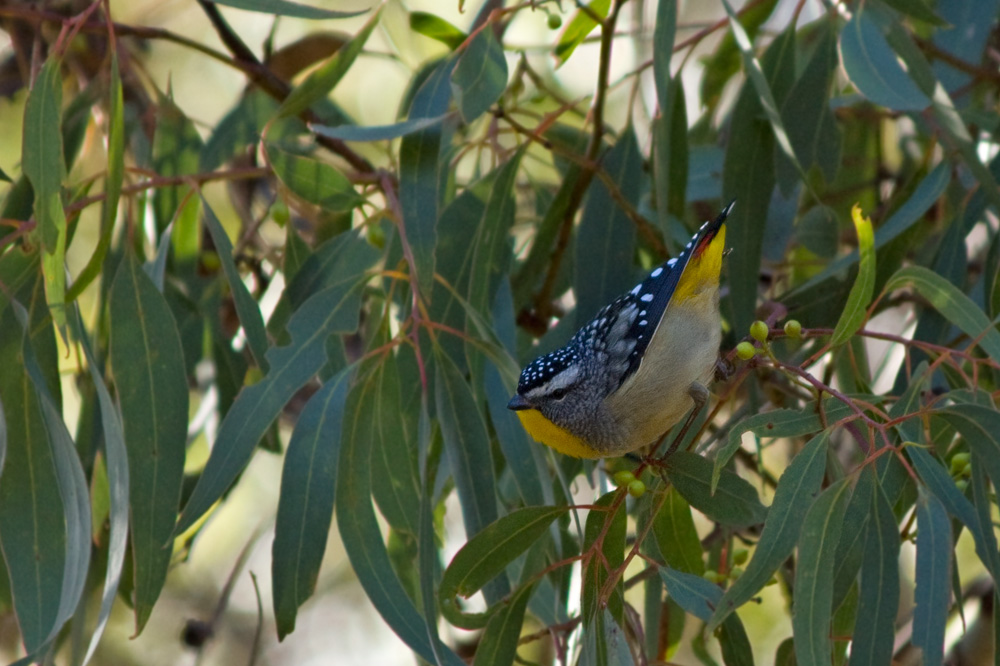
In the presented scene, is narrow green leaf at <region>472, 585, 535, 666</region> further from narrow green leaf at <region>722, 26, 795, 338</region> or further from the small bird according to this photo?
narrow green leaf at <region>722, 26, 795, 338</region>

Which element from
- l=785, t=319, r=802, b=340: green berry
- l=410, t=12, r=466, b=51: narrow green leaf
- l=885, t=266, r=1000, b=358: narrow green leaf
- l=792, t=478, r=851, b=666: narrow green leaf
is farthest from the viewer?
l=410, t=12, r=466, b=51: narrow green leaf

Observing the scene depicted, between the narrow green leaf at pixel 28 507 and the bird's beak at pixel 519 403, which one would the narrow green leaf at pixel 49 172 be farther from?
the bird's beak at pixel 519 403

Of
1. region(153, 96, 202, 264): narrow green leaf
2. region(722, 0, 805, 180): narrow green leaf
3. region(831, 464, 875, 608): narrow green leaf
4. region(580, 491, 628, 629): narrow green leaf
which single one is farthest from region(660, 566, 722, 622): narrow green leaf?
region(153, 96, 202, 264): narrow green leaf

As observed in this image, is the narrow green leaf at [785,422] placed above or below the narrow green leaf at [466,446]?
below

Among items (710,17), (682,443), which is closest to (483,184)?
(682,443)

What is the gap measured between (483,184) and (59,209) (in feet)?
3.98

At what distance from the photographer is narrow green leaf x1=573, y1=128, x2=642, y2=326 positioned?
305cm

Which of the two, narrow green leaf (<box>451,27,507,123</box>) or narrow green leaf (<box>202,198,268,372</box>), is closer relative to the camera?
narrow green leaf (<box>451,27,507,123</box>)

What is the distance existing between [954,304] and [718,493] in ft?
2.07

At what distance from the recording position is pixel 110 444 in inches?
96.9

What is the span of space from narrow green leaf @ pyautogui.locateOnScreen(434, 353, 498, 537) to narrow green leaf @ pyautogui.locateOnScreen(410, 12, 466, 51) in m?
1.13

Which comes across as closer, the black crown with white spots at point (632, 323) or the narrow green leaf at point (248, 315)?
the black crown with white spots at point (632, 323)

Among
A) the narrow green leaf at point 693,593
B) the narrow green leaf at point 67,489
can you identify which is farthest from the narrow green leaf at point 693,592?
the narrow green leaf at point 67,489

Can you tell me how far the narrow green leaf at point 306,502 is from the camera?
246cm
